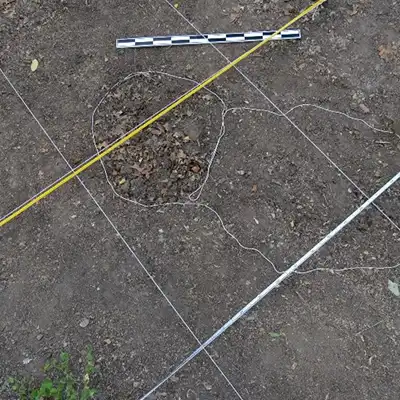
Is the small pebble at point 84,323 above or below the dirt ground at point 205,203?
below

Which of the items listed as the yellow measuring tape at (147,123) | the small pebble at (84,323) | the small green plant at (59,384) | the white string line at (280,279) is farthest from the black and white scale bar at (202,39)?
the small green plant at (59,384)

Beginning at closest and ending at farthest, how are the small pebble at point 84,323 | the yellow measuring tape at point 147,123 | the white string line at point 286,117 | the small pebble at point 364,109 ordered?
the small pebble at point 84,323, the white string line at point 286,117, the yellow measuring tape at point 147,123, the small pebble at point 364,109

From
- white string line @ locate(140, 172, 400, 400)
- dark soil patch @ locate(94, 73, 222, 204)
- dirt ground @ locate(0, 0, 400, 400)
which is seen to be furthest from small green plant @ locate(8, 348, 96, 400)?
dark soil patch @ locate(94, 73, 222, 204)

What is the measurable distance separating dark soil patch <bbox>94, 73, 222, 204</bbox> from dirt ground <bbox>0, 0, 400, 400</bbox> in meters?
0.01

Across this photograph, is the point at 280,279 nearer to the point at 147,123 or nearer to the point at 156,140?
the point at 156,140

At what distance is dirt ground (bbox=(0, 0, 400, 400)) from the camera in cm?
305

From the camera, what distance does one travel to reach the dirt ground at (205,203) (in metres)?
3.05

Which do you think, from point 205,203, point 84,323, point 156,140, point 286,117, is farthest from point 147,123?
point 84,323

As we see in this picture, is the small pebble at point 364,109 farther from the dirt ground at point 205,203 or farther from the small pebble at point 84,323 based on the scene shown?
the small pebble at point 84,323

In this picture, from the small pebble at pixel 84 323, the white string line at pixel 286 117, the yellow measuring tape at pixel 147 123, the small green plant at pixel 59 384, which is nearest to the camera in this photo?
the small green plant at pixel 59 384

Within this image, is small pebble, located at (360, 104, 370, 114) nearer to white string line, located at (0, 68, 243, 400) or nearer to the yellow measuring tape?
the yellow measuring tape

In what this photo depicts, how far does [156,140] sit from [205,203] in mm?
596

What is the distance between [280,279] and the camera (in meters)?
3.16

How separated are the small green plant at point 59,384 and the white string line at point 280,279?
14.4 inches
